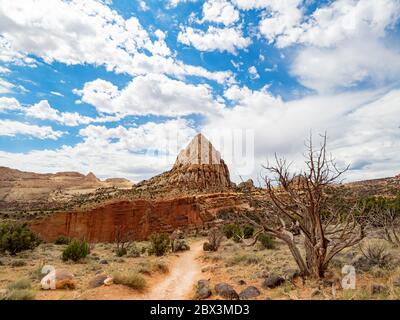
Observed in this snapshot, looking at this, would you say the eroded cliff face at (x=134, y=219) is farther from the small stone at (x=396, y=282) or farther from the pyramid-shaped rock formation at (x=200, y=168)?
the small stone at (x=396, y=282)

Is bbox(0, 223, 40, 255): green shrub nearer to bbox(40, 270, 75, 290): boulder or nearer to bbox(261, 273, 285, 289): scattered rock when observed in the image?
bbox(40, 270, 75, 290): boulder

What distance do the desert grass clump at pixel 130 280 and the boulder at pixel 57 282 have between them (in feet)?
4.60

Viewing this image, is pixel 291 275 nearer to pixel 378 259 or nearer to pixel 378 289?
pixel 378 289

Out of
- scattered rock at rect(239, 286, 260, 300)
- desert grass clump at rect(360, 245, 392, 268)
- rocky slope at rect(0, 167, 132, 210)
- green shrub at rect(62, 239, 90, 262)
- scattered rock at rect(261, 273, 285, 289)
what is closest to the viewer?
scattered rock at rect(239, 286, 260, 300)

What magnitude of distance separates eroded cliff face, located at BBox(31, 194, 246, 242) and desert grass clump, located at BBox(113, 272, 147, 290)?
1125 inches

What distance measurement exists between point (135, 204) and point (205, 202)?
10.4 m

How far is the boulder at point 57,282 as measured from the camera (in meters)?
8.83

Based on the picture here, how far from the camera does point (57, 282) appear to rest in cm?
889

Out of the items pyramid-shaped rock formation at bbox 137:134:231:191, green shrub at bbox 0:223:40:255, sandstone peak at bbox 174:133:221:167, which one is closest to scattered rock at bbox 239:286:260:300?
green shrub at bbox 0:223:40:255

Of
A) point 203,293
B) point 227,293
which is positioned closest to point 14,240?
point 203,293

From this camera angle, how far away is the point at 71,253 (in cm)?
1513

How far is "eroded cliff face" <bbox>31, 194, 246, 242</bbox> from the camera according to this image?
126ft

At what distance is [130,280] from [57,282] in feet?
7.09
